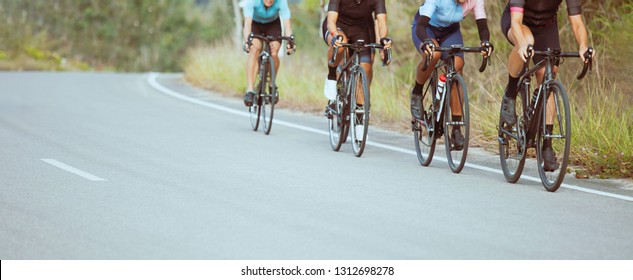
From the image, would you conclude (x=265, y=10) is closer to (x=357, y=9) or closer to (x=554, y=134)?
(x=357, y=9)

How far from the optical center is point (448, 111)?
11.2 meters

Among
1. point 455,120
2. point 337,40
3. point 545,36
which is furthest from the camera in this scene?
point 337,40

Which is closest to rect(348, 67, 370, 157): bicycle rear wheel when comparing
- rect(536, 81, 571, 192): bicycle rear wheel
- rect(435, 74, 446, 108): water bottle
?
rect(435, 74, 446, 108): water bottle

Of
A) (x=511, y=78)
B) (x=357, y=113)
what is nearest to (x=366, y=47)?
(x=357, y=113)

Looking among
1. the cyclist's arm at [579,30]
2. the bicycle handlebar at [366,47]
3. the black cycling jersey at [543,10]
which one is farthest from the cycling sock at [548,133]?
the bicycle handlebar at [366,47]

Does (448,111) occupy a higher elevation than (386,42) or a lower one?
lower

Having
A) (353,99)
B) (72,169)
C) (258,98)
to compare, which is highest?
(353,99)

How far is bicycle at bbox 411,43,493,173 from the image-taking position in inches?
427

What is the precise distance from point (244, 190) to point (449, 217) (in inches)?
77.6

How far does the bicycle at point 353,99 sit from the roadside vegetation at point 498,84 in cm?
154

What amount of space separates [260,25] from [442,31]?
4.01 m

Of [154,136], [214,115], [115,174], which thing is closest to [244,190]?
[115,174]

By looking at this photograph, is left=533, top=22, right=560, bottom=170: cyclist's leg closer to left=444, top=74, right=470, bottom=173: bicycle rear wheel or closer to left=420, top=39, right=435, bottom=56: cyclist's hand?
left=444, top=74, right=470, bottom=173: bicycle rear wheel

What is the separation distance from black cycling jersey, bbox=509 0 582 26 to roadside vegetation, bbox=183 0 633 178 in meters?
1.51
